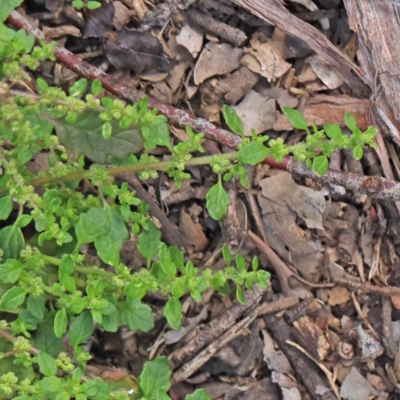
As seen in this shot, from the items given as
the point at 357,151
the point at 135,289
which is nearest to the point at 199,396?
the point at 135,289

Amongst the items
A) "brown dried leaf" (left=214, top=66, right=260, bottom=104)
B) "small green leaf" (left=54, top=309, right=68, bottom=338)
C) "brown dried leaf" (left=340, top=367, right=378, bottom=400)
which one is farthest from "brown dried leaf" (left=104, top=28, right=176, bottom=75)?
"brown dried leaf" (left=340, top=367, right=378, bottom=400)

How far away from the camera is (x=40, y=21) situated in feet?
8.38

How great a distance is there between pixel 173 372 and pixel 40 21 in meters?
1.70

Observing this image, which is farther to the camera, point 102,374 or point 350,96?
point 350,96

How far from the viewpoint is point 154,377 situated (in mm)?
2232

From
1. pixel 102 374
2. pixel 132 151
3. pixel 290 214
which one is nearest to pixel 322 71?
pixel 290 214

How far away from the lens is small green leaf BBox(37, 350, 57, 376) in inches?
78.7

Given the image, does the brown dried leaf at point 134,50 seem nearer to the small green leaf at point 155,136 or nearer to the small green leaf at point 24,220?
the small green leaf at point 155,136

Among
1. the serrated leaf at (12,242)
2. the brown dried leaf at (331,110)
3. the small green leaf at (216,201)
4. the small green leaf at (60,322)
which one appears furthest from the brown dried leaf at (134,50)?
the small green leaf at (60,322)

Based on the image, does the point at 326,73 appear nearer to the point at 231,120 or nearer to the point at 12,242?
the point at 231,120

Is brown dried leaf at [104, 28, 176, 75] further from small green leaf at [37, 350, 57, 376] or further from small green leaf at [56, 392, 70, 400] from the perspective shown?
small green leaf at [56, 392, 70, 400]

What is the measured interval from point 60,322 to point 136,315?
1.03 feet

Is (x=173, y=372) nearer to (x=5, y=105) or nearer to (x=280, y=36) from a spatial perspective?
(x=5, y=105)

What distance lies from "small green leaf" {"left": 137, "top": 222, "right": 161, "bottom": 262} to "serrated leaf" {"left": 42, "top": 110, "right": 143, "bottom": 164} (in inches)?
14.0
